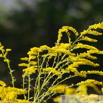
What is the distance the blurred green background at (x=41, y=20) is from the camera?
14.4 ft

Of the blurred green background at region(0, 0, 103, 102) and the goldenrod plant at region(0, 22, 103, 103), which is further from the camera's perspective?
the blurred green background at region(0, 0, 103, 102)

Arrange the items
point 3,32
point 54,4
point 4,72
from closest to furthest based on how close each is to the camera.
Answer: point 4,72
point 3,32
point 54,4

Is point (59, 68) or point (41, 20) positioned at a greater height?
point (41, 20)

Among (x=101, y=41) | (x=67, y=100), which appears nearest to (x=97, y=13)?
(x=101, y=41)

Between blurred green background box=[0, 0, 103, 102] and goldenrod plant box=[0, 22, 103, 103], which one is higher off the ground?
blurred green background box=[0, 0, 103, 102]

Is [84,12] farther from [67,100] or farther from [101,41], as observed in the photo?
[67,100]

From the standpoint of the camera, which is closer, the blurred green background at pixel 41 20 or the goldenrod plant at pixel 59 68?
the goldenrod plant at pixel 59 68

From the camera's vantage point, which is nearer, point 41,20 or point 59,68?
point 59,68

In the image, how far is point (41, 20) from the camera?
181 inches

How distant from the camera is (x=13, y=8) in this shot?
467 centimetres

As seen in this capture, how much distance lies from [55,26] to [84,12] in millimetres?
646

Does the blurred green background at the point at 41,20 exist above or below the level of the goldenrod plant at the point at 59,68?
above

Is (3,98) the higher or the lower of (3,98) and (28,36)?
the lower

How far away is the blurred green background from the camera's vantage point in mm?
4395
